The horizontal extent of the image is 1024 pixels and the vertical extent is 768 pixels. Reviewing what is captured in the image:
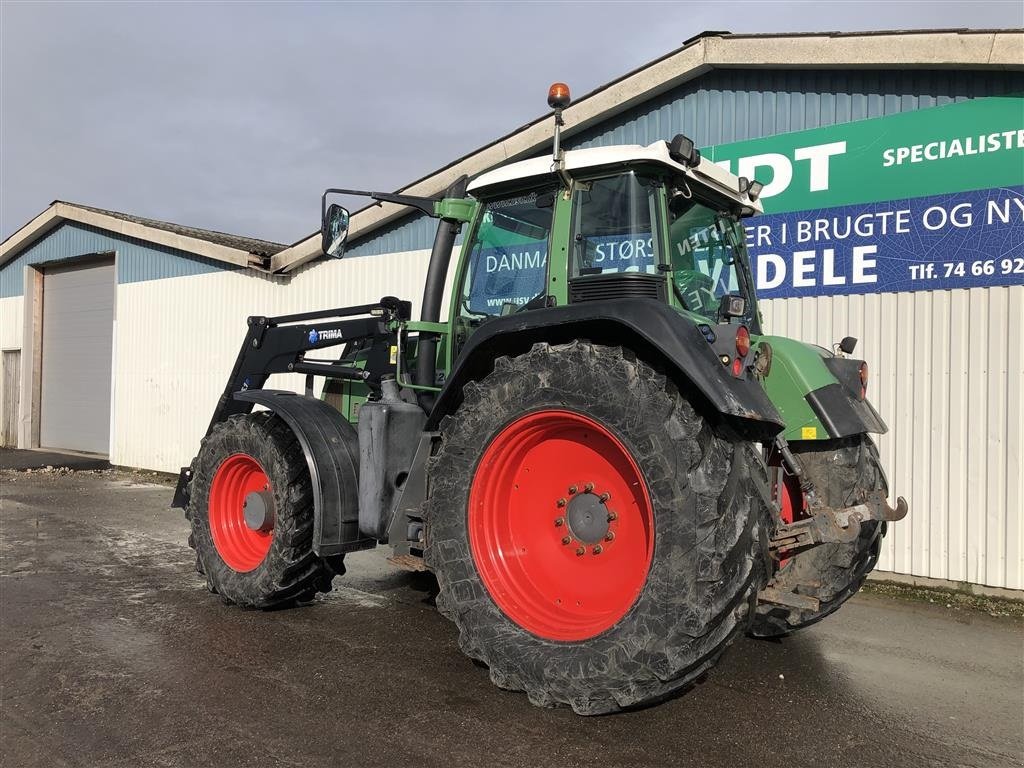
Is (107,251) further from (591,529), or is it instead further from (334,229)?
(591,529)

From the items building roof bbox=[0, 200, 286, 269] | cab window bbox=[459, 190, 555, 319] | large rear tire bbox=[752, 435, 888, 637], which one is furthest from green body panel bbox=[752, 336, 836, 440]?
building roof bbox=[0, 200, 286, 269]

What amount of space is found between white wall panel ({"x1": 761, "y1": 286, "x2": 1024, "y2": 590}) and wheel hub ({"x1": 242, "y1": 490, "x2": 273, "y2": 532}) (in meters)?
4.94

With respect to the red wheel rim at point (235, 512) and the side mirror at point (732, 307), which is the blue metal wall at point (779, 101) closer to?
the side mirror at point (732, 307)

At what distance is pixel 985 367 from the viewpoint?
623cm

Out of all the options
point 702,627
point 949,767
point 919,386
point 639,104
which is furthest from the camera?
point 639,104

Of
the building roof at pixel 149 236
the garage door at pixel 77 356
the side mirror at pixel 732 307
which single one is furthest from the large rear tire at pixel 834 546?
the garage door at pixel 77 356

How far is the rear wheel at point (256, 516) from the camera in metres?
4.95

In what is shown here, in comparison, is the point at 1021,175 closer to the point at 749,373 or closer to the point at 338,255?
the point at 749,373

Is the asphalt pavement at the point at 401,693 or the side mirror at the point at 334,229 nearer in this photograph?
the asphalt pavement at the point at 401,693

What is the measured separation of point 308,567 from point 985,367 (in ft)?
17.4

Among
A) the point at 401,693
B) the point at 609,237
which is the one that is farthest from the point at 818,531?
the point at 401,693

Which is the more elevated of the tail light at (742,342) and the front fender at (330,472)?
the tail light at (742,342)

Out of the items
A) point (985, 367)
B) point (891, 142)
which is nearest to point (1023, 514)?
point (985, 367)

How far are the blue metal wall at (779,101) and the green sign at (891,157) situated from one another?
4.2 inches
